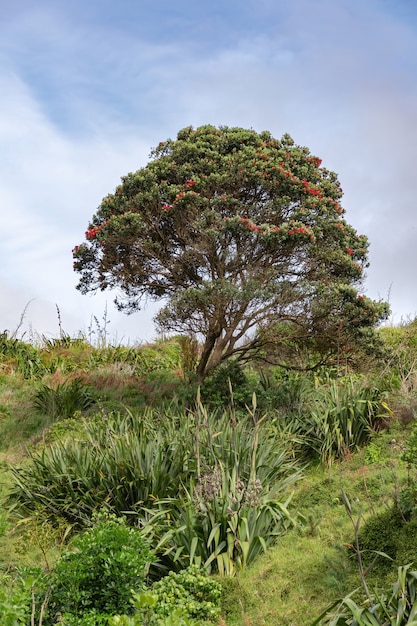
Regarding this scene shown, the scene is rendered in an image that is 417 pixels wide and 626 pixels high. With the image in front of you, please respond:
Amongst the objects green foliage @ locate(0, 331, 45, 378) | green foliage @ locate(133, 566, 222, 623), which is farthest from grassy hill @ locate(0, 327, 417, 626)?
green foliage @ locate(0, 331, 45, 378)

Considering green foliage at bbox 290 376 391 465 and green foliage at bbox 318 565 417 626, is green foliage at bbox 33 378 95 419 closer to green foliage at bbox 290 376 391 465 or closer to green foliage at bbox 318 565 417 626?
green foliage at bbox 290 376 391 465

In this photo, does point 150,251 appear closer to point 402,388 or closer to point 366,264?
point 366,264

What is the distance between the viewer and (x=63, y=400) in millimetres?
13117

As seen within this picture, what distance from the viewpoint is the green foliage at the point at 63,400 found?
13000 millimetres

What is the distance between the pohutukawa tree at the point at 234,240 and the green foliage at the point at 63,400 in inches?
99.5

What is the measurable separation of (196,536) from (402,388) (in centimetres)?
522

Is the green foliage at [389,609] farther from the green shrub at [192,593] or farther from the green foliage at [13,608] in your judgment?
the green foliage at [13,608]

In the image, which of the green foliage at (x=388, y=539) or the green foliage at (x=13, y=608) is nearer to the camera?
the green foliage at (x=13, y=608)

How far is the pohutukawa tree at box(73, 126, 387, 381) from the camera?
11.0 meters

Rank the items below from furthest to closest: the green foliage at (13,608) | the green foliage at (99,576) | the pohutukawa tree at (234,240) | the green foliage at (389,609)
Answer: the pohutukawa tree at (234,240) < the green foliage at (99,576) < the green foliage at (389,609) < the green foliage at (13,608)

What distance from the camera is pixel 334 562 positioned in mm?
5781

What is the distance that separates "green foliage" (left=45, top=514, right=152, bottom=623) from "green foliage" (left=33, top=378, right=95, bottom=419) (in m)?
8.55

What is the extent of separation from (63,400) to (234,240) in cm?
494

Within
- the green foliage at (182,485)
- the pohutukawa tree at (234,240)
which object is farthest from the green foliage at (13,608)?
the pohutukawa tree at (234,240)
